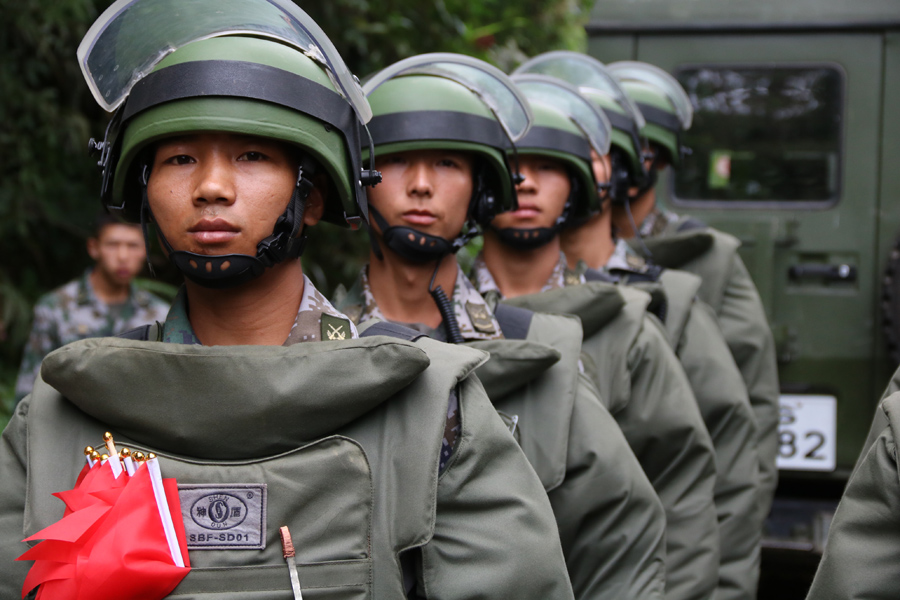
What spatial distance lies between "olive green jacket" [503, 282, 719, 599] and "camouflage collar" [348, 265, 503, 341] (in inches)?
12.4

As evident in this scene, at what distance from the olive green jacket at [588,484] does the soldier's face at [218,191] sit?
0.90 meters

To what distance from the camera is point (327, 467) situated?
6.45 feet

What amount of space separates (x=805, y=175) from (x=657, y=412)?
2.63m

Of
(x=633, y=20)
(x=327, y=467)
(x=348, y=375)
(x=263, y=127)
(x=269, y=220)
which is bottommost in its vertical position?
(x=327, y=467)

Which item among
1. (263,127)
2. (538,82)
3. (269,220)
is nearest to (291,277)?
(269,220)

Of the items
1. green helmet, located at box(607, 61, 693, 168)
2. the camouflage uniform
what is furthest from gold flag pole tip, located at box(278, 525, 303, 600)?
the camouflage uniform

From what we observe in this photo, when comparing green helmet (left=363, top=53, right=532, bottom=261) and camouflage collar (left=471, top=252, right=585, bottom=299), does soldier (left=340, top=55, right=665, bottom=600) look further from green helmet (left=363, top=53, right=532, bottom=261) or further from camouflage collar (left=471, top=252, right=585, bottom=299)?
camouflage collar (left=471, top=252, right=585, bottom=299)

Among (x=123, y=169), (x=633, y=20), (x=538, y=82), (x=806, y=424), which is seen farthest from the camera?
(x=633, y=20)

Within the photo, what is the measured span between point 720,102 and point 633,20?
2.08 feet

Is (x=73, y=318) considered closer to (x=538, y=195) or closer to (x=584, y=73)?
(x=584, y=73)

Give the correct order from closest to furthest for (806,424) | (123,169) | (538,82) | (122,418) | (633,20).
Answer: (122,418) → (123,169) → (538,82) → (806,424) → (633,20)

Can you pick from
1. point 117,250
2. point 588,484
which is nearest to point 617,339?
point 588,484

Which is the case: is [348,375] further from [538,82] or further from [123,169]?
[538,82]

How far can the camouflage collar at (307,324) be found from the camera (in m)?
2.28
